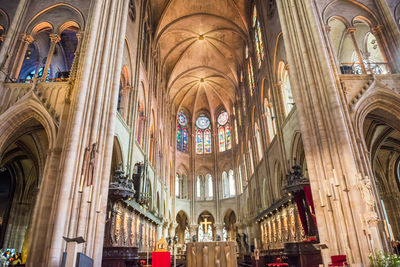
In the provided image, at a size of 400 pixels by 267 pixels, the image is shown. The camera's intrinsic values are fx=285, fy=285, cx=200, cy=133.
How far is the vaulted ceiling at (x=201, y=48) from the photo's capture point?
84.1ft

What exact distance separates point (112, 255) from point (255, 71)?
17.2 metres

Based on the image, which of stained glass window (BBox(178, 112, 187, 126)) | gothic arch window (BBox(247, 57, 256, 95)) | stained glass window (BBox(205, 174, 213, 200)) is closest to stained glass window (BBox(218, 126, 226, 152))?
stained glass window (BBox(205, 174, 213, 200))

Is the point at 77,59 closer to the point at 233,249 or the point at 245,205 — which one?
the point at 233,249

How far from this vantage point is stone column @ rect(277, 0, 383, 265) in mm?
9141

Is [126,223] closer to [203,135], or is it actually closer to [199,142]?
[199,142]

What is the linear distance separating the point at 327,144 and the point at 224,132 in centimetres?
2690

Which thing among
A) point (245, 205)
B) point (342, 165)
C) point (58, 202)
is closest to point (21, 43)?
point (58, 202)

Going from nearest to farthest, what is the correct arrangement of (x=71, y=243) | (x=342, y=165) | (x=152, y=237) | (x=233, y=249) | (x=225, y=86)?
(x=71, y=243), (x=233, y=249), (x=342, y=165), (x=152, y=237), (x=225, y=86)

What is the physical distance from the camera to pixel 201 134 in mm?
38438

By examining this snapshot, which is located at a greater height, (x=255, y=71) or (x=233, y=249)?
(x=255, y=71)

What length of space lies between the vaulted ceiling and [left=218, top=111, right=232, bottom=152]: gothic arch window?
144 centimetres

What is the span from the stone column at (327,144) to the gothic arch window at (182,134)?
25003 millimetres

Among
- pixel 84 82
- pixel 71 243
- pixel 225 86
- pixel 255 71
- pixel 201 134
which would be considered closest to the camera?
pixel 71 243

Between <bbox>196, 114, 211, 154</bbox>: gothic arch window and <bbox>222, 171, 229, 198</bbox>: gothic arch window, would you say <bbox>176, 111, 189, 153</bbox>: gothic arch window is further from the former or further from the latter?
<bbox>222, 171, 229, 198</bbox>: gothic arch window
